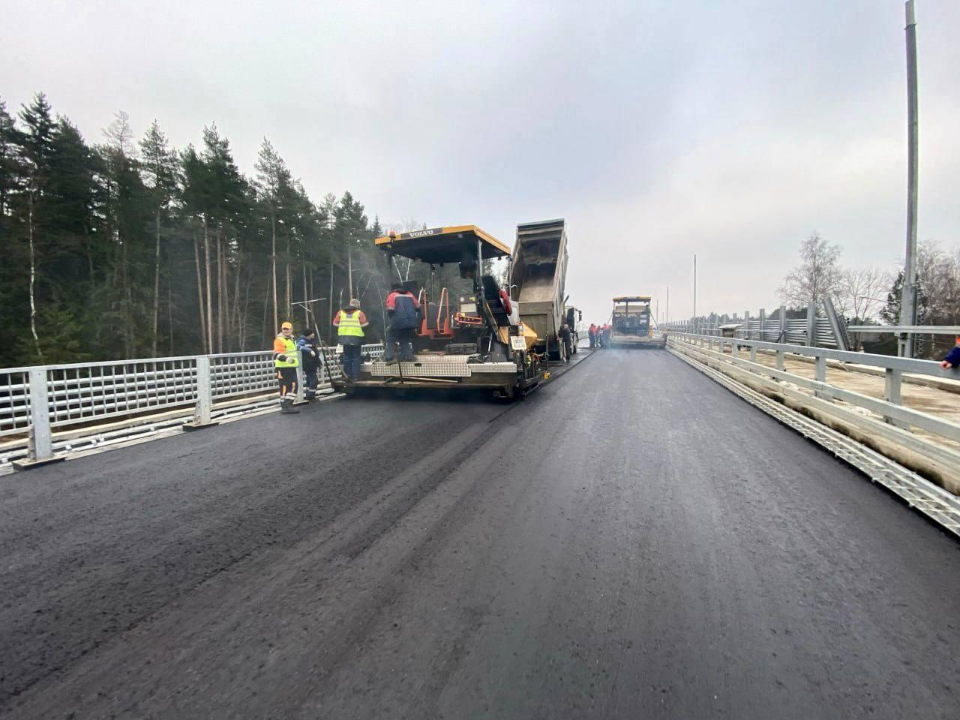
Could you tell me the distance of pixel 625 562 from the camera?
2.51 meters

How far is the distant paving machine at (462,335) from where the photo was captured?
25.6 feet

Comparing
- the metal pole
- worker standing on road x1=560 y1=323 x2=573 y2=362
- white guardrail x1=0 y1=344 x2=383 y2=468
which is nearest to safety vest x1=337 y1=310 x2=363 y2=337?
white guardrail x1=0 y1=344 x2=383 y2=468

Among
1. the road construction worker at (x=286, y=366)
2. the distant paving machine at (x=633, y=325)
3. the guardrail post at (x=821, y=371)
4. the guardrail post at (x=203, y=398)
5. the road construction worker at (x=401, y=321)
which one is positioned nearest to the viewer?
the guardrail post at (x=821, y=371)

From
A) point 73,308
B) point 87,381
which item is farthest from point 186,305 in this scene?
point 87,381

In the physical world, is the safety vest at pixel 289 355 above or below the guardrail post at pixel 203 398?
above

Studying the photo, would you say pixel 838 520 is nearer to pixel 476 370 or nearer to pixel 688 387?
pixel 476 370

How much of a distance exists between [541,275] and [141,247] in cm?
2509

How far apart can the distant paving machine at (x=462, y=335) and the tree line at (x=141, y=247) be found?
782 cm

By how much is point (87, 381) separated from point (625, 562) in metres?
6.53

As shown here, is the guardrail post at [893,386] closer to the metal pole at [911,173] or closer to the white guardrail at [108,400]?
the metal pole at [911,173]

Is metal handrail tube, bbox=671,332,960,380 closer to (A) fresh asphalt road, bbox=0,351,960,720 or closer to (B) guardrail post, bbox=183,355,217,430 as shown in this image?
(A) fresh asphalt road, bbox=0,351,960,720

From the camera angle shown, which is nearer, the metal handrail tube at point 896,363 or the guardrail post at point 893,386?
the metal handrail tube at point 896,363

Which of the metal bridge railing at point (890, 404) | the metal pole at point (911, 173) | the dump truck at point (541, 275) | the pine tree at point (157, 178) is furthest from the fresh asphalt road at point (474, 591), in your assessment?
the pine tree at point (157, 178)

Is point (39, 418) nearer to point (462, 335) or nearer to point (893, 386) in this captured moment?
point (462, 335)
